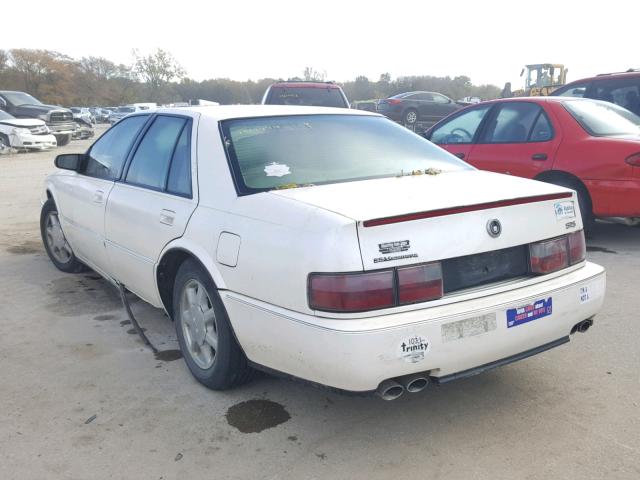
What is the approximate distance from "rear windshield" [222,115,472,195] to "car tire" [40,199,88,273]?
285cm

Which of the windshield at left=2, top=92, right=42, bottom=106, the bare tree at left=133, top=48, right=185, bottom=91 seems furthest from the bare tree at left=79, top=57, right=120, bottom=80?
the windshield at left=2, top=92, right=42, bottom=106

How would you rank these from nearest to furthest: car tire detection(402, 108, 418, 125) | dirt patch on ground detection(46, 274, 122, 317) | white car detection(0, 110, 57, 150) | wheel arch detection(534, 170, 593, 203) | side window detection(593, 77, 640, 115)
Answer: dirt patch on ground detection(46, 274, 122, 317) → wheel arch detection(534, 170, 593, 203) → side window detection(593, 77, 640, 115) → white car detection(0, 110, 57, 150) → car tire detection(402, 108, 418, 125)


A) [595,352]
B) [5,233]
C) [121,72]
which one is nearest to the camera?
[595,352]

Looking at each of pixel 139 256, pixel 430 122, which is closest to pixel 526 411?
pixel 139 256

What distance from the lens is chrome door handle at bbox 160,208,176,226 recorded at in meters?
3.36

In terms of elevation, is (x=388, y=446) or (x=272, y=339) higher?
(x=272, y=339)

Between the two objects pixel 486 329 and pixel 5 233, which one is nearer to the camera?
pixel 486 329

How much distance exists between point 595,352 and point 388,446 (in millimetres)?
1632

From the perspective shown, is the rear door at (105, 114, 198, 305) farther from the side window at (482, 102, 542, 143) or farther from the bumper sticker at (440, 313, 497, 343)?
the side window at (482, 102, 542, 143)

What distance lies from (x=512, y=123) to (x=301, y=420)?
4843mm

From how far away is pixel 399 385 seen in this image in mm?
2477

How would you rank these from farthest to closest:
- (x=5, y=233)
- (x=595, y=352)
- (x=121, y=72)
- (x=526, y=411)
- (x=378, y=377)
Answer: (x=121, y=72), (x=5, y=233), (x=595, y=352), (x=526, y=411), (x=378, y=377)

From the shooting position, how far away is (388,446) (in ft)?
8.79

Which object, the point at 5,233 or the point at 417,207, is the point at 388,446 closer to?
the point at 417,207
